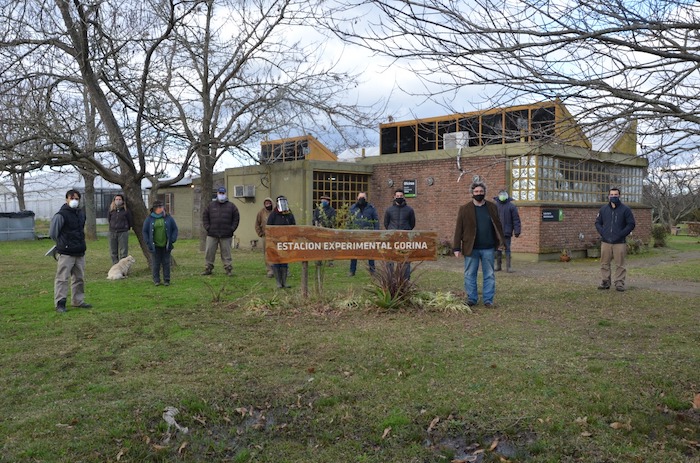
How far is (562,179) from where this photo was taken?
17.6 meters

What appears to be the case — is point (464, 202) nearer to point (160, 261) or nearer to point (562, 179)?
point (562, 179)

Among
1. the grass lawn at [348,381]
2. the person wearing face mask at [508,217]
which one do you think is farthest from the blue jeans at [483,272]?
the person wearing face mask at [508,217]

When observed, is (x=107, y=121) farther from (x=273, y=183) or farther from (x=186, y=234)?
(x=186, y=234)

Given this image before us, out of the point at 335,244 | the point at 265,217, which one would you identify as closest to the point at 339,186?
the point at 265,217

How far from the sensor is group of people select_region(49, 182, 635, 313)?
29.6ft

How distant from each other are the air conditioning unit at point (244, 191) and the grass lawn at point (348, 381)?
11.9 meters

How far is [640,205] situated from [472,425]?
18906mm

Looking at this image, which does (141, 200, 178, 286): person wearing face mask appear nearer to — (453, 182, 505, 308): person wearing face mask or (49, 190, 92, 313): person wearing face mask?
(49, 190, 92, 313): person wearing face mask

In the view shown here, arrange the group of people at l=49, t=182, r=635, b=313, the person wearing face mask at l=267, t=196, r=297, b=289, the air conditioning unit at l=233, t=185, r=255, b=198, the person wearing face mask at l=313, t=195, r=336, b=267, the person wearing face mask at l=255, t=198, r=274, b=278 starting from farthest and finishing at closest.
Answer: the air conditioning unit at l=233, t=185, r=255, b=198 → the person wearing face mask at l=313, t=195, r=336, b=267 → the person wearing face mask at l=255, t=198, r=274, b=278 → the person wearing face mask at l=267, t=196, r=297, b=289 → the group of people at l=49, t=182, r=635, b=313

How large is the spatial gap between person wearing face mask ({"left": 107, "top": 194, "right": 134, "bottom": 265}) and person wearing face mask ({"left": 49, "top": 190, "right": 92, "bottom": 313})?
4712mm

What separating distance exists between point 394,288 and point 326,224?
228 inches

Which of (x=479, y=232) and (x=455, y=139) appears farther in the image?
(x=479, y=232)

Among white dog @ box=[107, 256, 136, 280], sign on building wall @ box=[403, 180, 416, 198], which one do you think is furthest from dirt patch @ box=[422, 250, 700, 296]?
white dog @ box=[107, 256, 136, 280]

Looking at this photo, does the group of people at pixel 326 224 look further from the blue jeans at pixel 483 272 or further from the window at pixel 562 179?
the window at pixel 562 179
